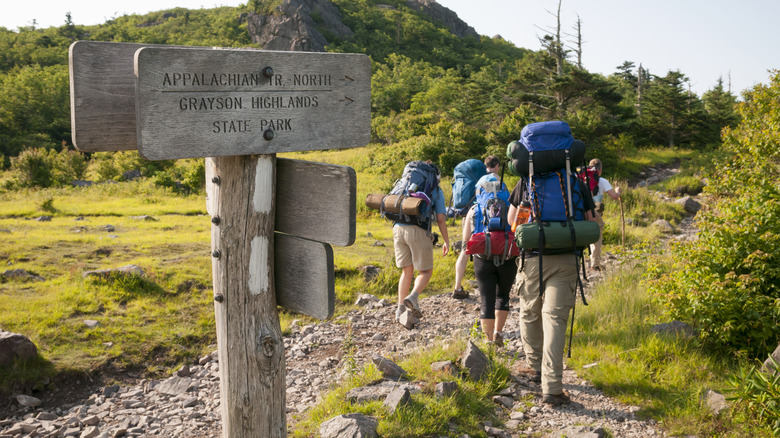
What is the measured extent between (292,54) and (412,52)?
8564 cm

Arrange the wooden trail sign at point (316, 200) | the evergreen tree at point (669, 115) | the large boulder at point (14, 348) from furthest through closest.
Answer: the evergreen tree at point (669, 115) → the large boulder at point (14, 348) → the wooden trail sign at point (316, 200)

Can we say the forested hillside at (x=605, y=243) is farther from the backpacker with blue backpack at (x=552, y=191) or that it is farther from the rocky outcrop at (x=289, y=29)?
the rocky outcrop at (x=289, y=29)

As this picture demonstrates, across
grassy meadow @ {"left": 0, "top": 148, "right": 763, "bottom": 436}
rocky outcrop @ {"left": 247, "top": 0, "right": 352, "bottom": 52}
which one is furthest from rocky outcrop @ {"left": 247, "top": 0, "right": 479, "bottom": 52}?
grassy meadow @ {"left": 0, "top": 148, "right": 763, "bottom": 436}

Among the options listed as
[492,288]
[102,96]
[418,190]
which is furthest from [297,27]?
[102,96]

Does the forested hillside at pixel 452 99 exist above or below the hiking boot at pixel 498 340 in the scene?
above

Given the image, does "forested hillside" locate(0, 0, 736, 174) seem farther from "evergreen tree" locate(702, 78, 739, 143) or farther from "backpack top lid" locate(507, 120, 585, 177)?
"backpack top lid" locate(507, 120, 585, 177)

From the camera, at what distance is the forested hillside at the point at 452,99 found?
21.9 meters

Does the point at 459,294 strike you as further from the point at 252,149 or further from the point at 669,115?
the point at 669,115

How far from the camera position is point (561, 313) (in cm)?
420

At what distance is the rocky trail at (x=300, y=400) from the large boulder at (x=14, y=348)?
0.38 meters

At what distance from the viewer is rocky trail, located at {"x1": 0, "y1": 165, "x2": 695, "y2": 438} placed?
158 inches

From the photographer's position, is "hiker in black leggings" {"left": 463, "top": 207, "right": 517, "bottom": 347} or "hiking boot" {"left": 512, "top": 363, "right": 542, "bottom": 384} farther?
"hiker in black leggings" {"left": 463, "top": 207, "right": 517, "bottom": 347}

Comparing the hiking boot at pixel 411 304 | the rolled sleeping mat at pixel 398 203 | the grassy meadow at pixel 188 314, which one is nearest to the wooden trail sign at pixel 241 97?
the grassy meadow at pixel 188 314

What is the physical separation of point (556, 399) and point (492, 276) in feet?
4.80
